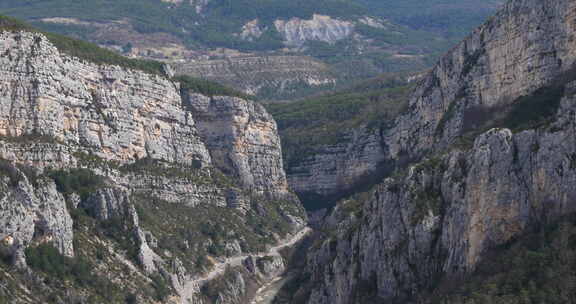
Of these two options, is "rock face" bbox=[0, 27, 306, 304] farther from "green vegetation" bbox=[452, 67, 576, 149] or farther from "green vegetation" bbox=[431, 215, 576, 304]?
"green vegetation" bbox=[431, 215, 576, 304]

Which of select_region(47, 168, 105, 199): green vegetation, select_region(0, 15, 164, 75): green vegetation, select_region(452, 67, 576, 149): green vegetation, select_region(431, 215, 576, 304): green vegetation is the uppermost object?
select_region(0, 15, 164, 75): green vegetation

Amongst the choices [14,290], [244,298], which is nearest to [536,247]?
[14,290]

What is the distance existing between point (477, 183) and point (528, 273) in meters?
11.5

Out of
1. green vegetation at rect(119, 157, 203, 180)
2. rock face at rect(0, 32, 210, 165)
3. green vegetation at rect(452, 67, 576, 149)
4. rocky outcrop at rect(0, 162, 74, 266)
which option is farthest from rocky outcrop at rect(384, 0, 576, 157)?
rocky outcrop at rect(0, 162, 74, 266)

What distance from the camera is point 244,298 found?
18138 cm

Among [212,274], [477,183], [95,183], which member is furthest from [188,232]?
[477,183]

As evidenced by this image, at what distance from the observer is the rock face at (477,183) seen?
5221 inches

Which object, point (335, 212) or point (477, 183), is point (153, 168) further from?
point (477, 183)

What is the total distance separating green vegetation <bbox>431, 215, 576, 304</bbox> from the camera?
405ft

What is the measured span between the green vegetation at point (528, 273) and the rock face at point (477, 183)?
1458mm

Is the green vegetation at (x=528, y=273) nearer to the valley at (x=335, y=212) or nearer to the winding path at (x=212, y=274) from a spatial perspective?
the valley at (x=335, y=212)

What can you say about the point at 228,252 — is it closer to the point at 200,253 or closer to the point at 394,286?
the point at 200,253

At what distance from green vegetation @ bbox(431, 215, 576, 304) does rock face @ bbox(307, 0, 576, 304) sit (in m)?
1.46

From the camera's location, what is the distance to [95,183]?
568 ft
